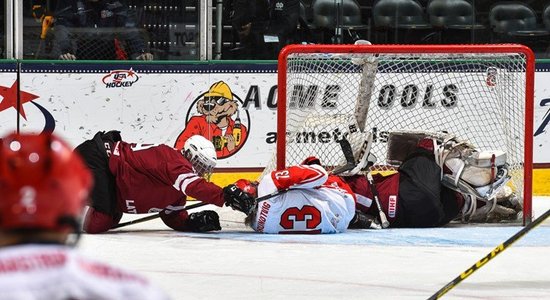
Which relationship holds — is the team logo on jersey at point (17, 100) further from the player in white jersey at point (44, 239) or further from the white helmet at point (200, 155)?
the player in white jersey at point (44, 239)

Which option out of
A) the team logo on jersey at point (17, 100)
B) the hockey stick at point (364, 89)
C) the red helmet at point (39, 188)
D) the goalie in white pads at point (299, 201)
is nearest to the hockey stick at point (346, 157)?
the goalie in white pads at point (299, 201)

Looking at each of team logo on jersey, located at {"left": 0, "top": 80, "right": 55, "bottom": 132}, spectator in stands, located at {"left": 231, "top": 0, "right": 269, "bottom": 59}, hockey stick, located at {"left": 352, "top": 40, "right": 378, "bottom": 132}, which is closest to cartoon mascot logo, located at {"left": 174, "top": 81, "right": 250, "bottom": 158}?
spectator in stands, located at {"left": 231, "top": 0, "right": 269, "bottom": 59}

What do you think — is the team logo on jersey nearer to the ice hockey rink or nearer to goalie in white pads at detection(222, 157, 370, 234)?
the ice hockey rink

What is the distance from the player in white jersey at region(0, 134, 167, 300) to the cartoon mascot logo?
6201mm

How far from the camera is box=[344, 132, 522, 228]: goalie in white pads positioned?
6.30 metres

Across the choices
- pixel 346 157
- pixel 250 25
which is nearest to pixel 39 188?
pixel 346 157

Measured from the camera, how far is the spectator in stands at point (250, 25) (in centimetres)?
779

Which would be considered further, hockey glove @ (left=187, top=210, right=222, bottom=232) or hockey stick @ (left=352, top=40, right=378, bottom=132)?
hockey stick @ (left=352, top=40, right=378, bottom=132)

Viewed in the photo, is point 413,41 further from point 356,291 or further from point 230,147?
point 356,291

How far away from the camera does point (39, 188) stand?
1.32m

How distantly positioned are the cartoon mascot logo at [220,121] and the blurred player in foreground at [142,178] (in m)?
1.50

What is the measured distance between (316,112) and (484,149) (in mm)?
997

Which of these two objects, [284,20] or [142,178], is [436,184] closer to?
[142,178]

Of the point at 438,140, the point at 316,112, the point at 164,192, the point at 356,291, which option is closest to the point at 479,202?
the point at 438,140
